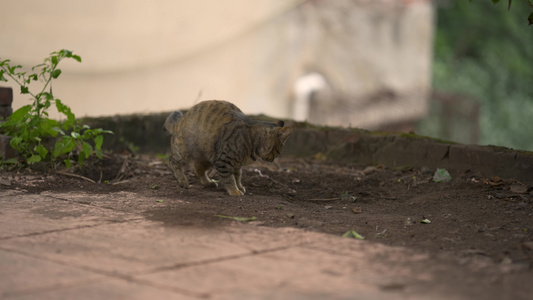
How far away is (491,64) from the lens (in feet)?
59.2

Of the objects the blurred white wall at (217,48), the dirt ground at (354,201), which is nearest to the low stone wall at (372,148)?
the dirt ground at (354,201)

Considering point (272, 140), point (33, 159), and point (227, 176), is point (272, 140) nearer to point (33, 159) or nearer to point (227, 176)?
point (227, 176)

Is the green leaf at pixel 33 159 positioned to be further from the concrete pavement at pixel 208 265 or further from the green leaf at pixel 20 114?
the concrete pavement at pixel 208 265

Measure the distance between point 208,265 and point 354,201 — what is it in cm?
223

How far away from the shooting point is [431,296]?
2459mm

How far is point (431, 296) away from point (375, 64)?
39.8ft

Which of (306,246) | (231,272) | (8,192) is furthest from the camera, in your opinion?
(8,192)

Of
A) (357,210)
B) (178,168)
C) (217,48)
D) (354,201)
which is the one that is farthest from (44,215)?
(217,48)

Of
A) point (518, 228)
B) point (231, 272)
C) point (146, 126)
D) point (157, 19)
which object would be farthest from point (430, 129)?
point (231, 272)

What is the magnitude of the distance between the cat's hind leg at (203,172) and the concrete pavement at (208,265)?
54.9 inches

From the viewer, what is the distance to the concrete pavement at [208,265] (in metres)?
2.50

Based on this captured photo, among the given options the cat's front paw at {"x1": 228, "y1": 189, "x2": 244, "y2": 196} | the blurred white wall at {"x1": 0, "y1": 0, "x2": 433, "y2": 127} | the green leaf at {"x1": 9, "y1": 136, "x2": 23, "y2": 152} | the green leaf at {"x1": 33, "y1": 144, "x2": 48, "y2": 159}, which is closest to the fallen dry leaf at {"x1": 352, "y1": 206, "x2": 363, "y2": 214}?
the cat's front paw at {"x1": 228, "y1": 189, "x2": 244, "y2": 196}

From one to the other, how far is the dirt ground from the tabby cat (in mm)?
157

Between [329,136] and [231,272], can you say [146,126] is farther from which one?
[231,272]
